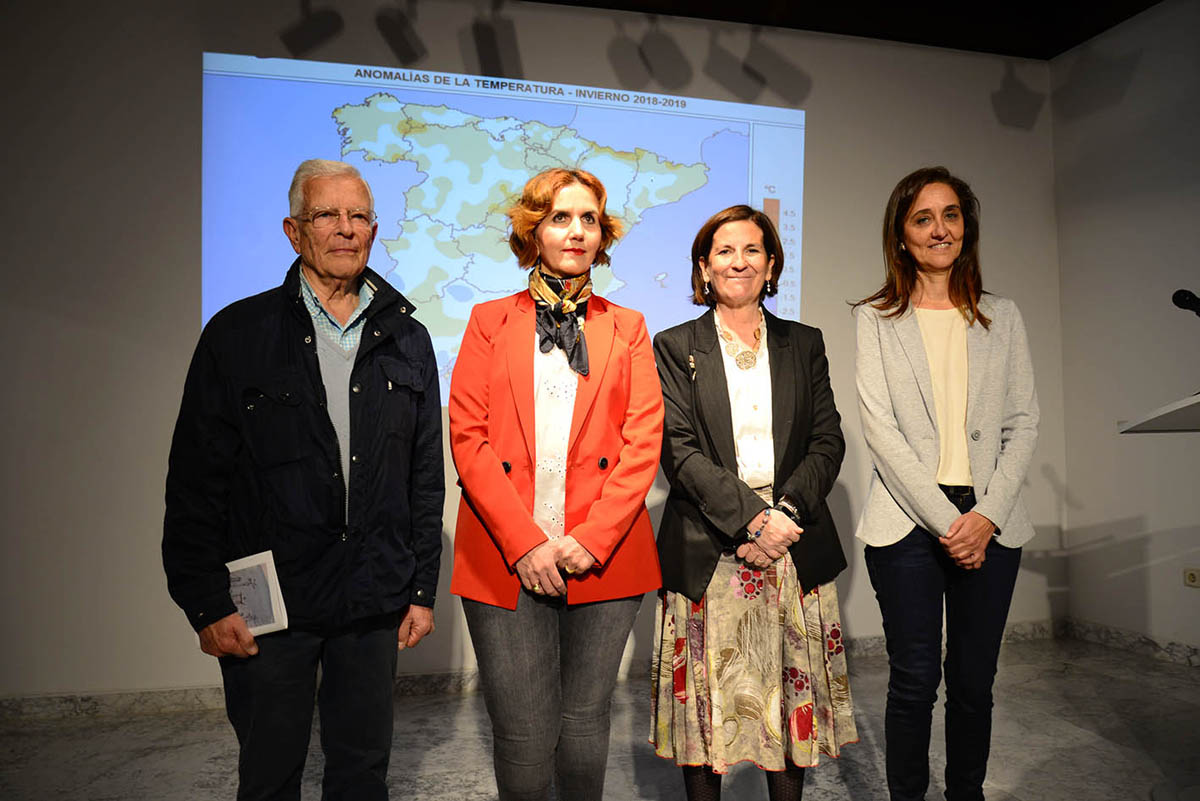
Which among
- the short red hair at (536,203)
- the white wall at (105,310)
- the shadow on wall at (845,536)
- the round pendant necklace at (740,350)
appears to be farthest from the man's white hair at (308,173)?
the shadow on wall at (845,536)

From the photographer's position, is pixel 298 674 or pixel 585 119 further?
pixel 585 119

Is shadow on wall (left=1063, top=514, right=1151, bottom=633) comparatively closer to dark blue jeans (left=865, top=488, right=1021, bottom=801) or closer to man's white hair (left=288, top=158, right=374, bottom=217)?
dark blue jeans (left=865, top=488, right=1021, bottom=801)

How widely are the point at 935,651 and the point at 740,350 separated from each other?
0.90 metres

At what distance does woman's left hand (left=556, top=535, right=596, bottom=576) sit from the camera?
1723 millimetres

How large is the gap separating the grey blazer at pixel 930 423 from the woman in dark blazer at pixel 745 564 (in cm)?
15

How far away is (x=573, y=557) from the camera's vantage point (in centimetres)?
172

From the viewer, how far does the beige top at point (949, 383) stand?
2.14 meters

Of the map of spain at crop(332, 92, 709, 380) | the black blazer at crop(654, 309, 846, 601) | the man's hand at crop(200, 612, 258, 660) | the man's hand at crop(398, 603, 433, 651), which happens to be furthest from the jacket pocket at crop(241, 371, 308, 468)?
the map of spain at crop(332, 92, 709, 380)

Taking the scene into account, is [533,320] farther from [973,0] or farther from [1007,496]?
[973,0]

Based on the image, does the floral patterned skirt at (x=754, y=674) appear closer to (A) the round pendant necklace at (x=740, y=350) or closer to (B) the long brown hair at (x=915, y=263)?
(A) the round pendant necklace at (x=740, y=350)

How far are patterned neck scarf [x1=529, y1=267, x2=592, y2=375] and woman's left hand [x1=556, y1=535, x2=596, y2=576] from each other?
15.2 inches

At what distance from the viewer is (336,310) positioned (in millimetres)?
1812

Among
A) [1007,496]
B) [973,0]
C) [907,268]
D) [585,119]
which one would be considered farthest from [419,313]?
[973,0]

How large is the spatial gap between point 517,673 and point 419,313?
237 cm
